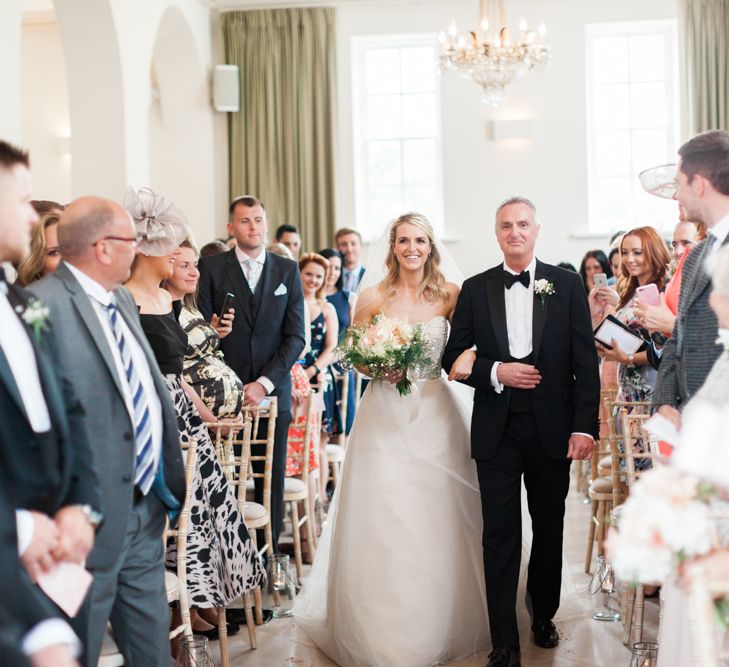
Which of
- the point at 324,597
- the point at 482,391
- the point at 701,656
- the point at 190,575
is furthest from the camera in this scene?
the point at 324,597

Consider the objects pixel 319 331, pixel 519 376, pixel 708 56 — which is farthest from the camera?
pixel 708 56

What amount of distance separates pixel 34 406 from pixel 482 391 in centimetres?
235

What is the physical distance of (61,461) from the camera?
2352 millimetres

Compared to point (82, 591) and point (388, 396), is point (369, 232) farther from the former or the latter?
point (82, 591)

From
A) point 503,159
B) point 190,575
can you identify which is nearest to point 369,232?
point 503,159

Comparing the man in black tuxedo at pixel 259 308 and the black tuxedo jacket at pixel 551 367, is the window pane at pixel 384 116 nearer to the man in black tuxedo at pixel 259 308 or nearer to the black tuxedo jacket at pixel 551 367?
the man in black tuxedo at pixel 259 308

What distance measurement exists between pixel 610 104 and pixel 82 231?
32.5 feet

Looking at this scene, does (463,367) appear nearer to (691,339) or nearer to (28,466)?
(691,339)

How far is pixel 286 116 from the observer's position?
11.6 meters

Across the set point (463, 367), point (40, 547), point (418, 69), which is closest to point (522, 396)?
point (463, 367)

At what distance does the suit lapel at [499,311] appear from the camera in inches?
167

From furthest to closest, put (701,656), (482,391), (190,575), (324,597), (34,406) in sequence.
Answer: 1. (324,597)
2. (482,391)
3. (190,575)
4. (34,406)
5. (701,656)

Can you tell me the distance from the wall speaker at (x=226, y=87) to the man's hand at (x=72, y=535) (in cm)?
950

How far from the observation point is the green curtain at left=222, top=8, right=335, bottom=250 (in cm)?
1146
